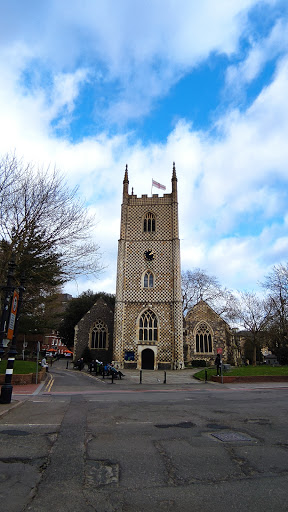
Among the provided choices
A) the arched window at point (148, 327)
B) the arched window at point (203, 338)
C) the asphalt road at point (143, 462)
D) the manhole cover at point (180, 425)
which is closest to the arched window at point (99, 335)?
the arched window at point (148, 327)

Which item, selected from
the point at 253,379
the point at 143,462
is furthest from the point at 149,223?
the point at 143,462

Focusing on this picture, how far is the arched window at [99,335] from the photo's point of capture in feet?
123

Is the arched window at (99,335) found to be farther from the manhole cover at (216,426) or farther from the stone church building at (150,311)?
the manhole cover at (216,426)

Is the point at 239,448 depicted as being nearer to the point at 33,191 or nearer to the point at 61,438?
the point at 61,438

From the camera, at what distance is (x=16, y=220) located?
15016 mm

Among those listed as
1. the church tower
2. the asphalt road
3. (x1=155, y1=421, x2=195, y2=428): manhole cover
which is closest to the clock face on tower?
the church tower

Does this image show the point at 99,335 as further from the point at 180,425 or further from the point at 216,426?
the point at 216,426

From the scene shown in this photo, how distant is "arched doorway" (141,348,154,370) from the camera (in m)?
32.3

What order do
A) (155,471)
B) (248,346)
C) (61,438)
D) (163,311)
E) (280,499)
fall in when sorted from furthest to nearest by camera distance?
(248,346), (163,311), (61,438), (155,471), (280,499)

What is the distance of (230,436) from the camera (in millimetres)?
6453

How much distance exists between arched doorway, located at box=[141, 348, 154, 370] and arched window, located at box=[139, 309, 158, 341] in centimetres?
120

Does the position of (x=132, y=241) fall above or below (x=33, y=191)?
above

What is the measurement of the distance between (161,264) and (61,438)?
29199mm

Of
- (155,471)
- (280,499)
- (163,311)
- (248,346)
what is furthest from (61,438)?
(248,346)
